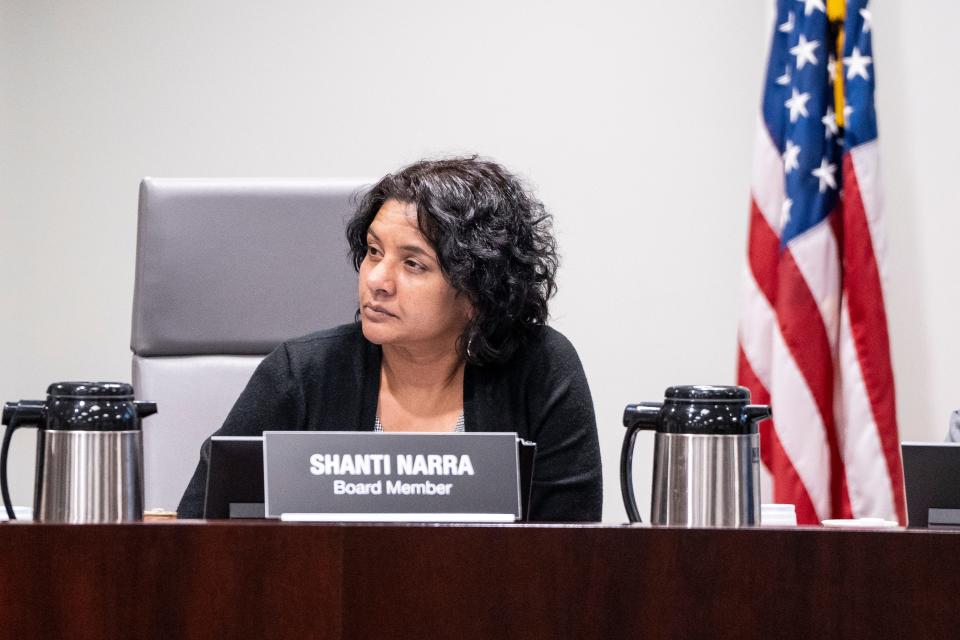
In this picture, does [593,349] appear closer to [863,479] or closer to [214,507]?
[863,479]

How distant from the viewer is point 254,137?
3.02 metres

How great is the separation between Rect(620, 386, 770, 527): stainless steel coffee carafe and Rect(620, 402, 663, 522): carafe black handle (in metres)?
0.02

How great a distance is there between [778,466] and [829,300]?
0.38 metres

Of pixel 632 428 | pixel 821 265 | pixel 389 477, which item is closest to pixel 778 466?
pixel 821 265

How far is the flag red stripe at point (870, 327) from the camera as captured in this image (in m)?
2.59

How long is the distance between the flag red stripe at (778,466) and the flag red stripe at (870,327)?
0.63 ft

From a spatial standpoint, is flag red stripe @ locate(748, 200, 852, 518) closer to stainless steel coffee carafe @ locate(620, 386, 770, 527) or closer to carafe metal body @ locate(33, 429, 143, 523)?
stainless steel coffee carafe @ locate(620, 386, 770, 527)

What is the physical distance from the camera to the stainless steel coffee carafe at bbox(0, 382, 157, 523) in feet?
3.43

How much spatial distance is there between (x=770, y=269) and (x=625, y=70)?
26.6 inches

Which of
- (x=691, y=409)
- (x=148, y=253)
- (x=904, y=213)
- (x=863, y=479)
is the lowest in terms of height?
(x=863, y=479)

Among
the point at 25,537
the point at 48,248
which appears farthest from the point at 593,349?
the point at 25,537

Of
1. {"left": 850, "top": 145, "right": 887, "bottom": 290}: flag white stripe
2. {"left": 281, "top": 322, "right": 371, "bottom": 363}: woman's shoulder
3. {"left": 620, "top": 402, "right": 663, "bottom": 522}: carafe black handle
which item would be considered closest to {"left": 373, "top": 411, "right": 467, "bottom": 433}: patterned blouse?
{"left": 281, "top": 322, "right": 371, "bottom": 363}: woman's shoulder

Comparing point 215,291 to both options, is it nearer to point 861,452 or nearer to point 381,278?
point 381,278

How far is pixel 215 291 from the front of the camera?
2.10m
